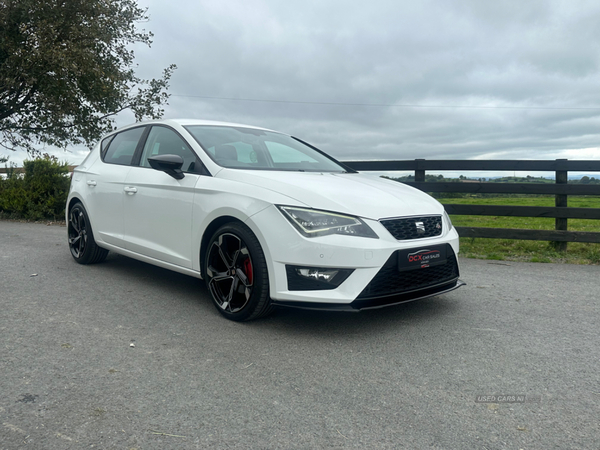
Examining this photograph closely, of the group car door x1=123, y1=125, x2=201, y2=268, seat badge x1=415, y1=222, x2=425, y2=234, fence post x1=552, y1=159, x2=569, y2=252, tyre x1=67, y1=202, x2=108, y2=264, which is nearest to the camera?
seat badge x1=415, y1=222, x2=425, y2=234

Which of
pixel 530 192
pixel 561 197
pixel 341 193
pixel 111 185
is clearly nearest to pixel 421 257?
pixel 341 193

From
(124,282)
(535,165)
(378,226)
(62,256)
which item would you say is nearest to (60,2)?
(62,256)

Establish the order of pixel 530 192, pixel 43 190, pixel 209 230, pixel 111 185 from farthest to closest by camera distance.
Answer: pixel 43 190, pixel 530 192, pixel 111 185, pixel 209 230

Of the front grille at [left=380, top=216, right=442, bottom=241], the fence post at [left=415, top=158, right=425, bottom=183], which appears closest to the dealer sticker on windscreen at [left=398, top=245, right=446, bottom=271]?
the front grille at [left=380, top=216, right=442, bottom=241]

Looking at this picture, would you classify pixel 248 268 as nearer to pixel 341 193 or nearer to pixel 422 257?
pixel 341 193

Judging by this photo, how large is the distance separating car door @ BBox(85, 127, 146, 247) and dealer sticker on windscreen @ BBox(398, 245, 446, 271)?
2984 millimetres

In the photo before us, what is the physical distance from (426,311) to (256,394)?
1.96 m

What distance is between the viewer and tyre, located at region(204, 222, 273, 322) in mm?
3488

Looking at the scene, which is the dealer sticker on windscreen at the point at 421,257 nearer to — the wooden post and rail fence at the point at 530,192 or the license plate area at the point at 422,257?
the license plate area at the point at 422,257

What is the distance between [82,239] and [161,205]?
2027mm

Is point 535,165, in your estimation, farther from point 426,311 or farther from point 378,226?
point 378,226

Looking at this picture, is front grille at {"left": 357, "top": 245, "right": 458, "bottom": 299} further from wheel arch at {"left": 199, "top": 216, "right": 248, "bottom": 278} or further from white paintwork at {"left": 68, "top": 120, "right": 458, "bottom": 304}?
wheel arch at {"left": 199, "top": 216, "right": 248, "bottom": 278}

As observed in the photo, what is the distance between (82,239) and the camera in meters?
5.85

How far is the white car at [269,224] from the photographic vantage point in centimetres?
332
